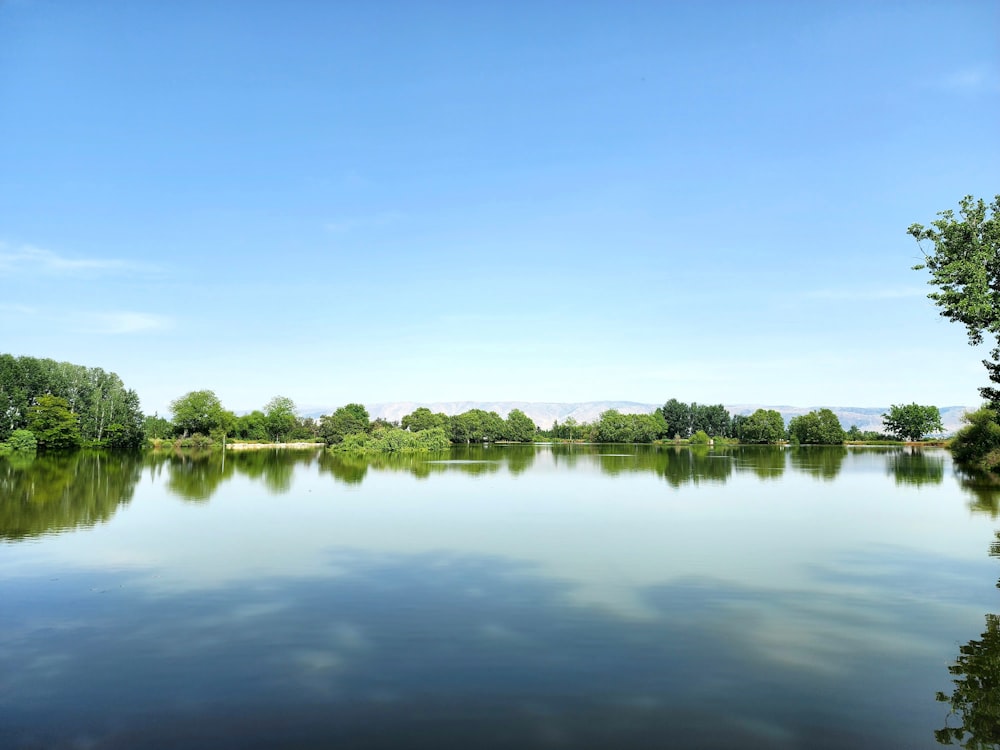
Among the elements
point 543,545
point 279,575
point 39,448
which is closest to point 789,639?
point 543,545

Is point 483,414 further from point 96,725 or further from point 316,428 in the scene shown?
point 96,725

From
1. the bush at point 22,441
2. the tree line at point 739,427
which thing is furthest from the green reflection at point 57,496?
the tree line at point 739,427

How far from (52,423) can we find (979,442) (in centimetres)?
8380

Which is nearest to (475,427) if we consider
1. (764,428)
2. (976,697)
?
(764,428)

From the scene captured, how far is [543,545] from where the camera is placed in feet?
52.5

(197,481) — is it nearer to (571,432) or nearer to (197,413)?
(197,413)

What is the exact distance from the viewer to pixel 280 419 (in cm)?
11206

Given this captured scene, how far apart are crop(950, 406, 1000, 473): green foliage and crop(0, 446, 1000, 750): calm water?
978 inches

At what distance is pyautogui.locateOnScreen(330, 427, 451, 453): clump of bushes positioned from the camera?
7612cm

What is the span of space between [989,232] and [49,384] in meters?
86.7

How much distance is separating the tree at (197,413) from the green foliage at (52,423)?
23.4 metres

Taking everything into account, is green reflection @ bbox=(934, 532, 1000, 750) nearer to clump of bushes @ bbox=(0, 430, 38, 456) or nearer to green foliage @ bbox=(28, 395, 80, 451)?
clump of bushes @ bbox=(0, 430, 38, 456)

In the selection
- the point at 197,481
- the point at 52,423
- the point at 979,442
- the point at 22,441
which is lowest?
the point at 197,481

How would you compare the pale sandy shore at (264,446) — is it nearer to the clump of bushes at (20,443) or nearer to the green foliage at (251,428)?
the green foliage at (251,428)
